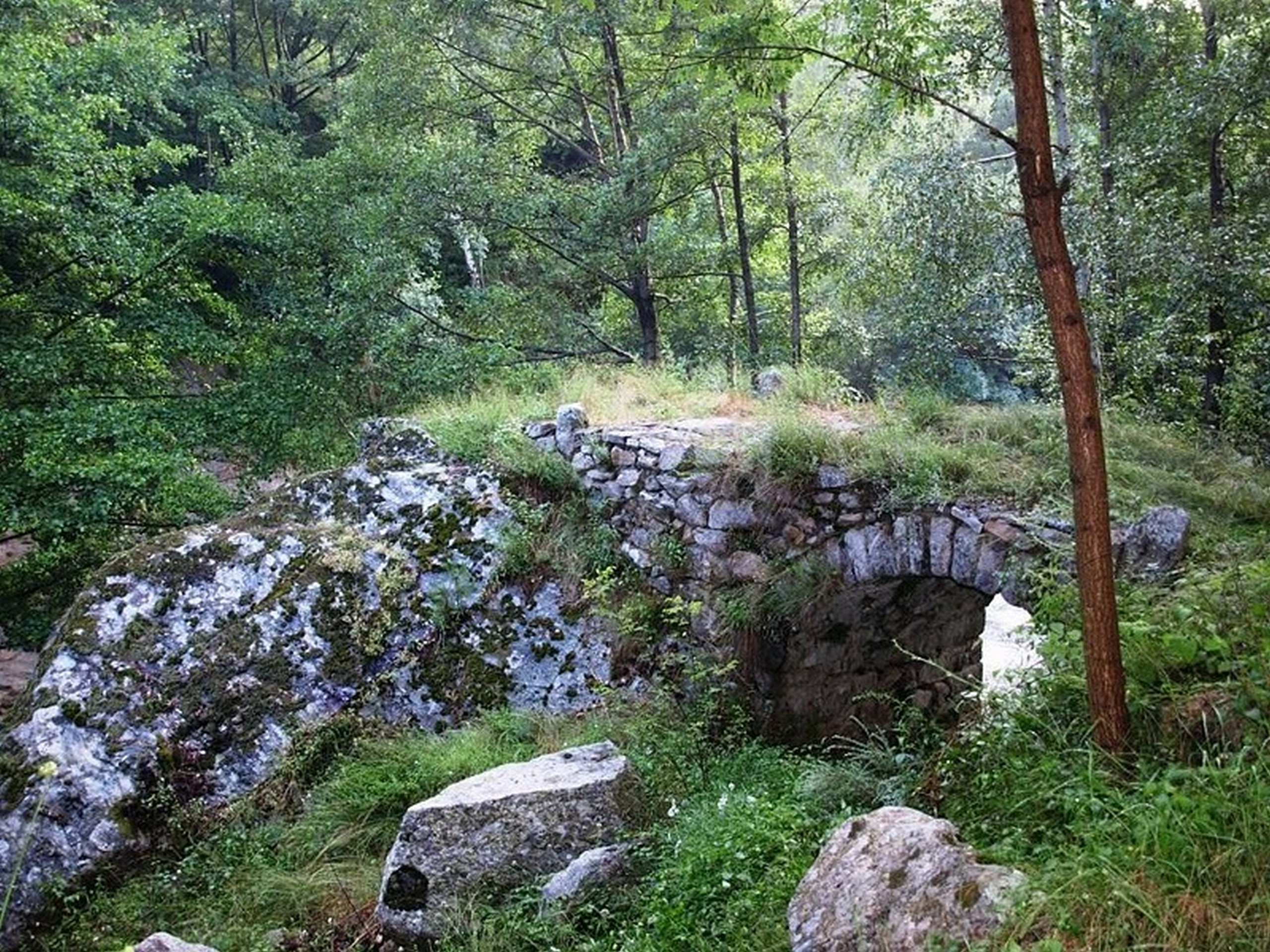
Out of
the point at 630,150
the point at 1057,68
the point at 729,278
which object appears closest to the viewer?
the point at 1057,68

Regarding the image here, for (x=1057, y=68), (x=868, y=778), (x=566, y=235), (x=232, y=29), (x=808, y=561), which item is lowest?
(x=868, y=778)

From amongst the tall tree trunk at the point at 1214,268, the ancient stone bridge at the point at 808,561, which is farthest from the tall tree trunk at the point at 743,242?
the tall tree trunk at the point at 1214,268

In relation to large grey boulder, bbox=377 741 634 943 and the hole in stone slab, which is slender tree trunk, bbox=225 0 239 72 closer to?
large grey boulder, bbox=377 741 634 943

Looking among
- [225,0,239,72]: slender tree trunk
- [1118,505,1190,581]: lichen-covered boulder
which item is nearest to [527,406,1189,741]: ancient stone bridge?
[1118,505,1190,581]: lichen-covered boulder

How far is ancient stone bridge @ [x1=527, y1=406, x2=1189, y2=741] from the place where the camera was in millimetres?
5004

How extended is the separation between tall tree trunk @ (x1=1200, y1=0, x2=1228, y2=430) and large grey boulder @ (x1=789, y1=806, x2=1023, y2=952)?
21.2 ft

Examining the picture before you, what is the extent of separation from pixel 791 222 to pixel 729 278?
4.86 feet

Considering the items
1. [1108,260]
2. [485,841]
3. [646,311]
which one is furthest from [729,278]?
[485,841]

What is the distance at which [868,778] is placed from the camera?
3502 millimetres

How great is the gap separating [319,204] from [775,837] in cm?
911

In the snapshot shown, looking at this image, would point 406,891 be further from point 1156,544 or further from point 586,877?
point 1156,544

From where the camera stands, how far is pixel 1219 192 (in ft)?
25.4

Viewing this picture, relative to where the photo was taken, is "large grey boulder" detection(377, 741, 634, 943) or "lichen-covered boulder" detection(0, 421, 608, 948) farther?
"lichen-covered boulder" detection(0, 421, 608, 948)

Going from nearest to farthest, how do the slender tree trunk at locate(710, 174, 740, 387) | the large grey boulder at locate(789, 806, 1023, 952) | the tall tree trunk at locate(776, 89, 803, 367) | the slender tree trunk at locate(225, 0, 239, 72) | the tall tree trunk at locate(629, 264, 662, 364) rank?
the large grey boulder at locate(789, 806, 1023, 952) < the tall tree trunk at locate(629, 264, 662, 364) < the tall tree trunk at locate(776, 89, 803, 367) < the slender tree trunk at locate(710, 174, 740, 387) < the slender tree trunk at locate(225, 0, 239, 72)
